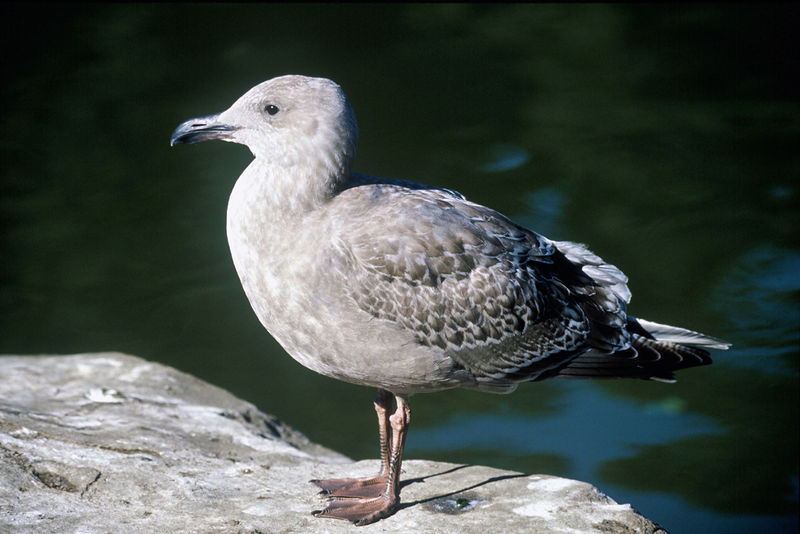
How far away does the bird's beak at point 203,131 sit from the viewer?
497cm

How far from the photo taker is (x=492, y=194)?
10734mm

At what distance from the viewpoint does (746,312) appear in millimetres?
9445

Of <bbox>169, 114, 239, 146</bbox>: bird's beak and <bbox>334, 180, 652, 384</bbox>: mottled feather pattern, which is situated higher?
<bbox>169, 114, 239, 146</bbox>: bird's beak

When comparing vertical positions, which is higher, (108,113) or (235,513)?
(108,113)

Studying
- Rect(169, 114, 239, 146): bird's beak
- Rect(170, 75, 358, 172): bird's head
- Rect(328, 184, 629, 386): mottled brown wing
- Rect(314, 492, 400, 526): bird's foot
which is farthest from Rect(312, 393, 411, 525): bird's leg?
Rect(169, 114, 239, 146): bird's beak

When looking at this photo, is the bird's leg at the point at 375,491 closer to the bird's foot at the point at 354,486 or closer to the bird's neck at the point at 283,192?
the bird's foot at the point at 354,486

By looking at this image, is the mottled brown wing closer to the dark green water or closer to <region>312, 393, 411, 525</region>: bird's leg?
<region>312, 393, 411, 525</region>: bird's leg

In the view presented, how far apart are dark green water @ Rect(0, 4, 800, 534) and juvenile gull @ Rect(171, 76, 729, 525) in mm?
2963

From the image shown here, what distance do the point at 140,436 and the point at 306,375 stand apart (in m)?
3.48

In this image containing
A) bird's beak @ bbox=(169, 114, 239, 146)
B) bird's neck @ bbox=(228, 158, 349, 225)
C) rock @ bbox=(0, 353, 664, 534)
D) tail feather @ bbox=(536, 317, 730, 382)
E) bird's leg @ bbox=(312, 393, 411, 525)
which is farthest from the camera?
tail feather @ bbox=(536, 317, 730, 382)

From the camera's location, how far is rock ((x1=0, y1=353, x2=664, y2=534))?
4566 mm

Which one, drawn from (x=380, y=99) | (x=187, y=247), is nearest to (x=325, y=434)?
(x=187, y=247)

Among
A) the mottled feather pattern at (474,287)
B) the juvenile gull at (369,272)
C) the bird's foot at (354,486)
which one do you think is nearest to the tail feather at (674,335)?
the mottled feather pattern at (474,287)

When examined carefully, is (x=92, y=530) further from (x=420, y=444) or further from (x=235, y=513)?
(x=420, y=444)
